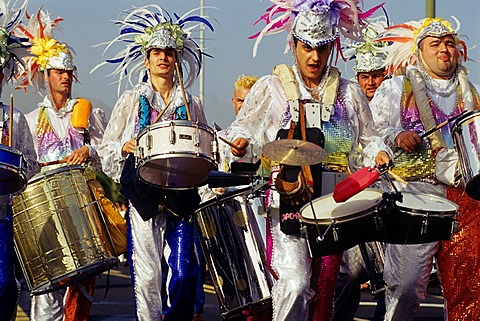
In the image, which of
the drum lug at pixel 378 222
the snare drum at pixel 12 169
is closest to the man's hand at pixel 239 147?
the drum lug at pixel 378 222

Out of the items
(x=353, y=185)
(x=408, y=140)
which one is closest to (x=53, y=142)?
(x=408, y=140)

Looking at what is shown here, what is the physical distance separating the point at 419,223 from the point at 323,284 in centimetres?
64

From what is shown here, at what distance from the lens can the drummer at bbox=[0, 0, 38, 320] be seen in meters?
7.61

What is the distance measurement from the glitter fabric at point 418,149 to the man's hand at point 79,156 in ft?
8.24

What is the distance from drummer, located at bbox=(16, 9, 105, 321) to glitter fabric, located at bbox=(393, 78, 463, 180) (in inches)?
101

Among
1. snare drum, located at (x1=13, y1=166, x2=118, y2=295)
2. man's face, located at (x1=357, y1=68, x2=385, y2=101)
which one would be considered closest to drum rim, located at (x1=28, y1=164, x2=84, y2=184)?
snare drum, located at (x1=13, y1=166, x2=118, y2=295)

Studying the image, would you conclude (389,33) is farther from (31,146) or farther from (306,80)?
(31,146)

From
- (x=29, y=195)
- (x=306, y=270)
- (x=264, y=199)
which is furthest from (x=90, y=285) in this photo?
(x=306, y=270)

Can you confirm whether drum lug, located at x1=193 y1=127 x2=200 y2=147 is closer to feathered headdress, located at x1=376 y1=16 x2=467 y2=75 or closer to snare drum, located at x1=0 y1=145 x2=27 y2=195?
snare drum, located at x1=0 y1=145 x2=27 y2=195

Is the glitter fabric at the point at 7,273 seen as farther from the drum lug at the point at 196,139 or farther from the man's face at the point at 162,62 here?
the drum lug at the point at 196,139

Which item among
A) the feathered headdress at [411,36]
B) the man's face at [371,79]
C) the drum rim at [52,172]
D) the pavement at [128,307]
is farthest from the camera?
the man's face at [371,79]

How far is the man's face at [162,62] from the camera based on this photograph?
325 inches

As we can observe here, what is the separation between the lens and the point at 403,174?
800cm

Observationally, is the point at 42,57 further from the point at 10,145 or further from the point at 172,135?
the point at 172,135
